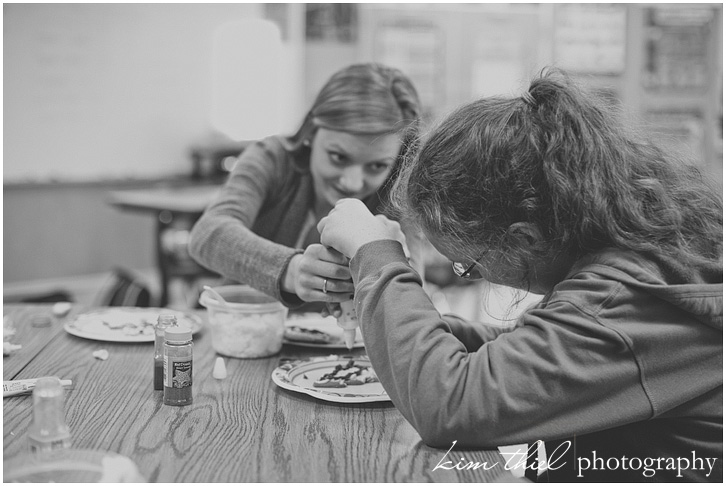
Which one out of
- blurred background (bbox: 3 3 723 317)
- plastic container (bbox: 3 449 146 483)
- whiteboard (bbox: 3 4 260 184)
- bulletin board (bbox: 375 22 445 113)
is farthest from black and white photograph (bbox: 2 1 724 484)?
bulletin board (bbox: 375 22 445 113)

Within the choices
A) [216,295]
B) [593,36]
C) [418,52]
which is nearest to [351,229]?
[216,295]

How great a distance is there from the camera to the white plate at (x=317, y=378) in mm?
1105

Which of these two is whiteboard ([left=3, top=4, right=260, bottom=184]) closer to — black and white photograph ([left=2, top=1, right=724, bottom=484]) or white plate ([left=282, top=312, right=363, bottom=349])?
black and white photograph ([left=2, top=1, right=724, bottom=484])

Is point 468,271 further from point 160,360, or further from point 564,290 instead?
point 160,360

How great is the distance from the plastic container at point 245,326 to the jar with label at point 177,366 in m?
0.26

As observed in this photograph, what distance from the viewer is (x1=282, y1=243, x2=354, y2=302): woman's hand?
4.01 feet

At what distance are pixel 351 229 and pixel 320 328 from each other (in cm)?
54

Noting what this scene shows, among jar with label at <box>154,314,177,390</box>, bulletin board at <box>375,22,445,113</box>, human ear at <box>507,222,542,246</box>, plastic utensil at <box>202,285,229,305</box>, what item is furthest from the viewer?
bulletin board at <box>375,22,445,113</box>

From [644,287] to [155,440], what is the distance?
2.06 feet

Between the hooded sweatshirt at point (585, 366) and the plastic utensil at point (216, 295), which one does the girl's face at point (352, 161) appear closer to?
the plastic utensil at point (216, 295)

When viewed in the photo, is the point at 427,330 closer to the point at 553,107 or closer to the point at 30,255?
the point at 553,107

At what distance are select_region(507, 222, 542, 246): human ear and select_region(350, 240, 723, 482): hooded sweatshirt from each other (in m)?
0.06

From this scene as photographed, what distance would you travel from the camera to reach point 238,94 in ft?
18.1

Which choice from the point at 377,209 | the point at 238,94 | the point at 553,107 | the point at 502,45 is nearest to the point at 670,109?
the point at 502,45
